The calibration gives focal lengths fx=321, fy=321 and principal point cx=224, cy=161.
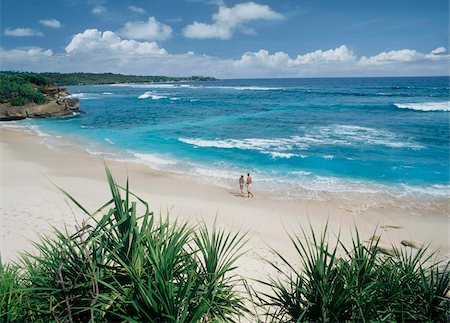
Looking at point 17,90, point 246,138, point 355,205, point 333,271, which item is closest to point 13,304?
point 333,271

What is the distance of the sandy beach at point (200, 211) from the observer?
34.4ft

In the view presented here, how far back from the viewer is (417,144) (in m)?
26.2

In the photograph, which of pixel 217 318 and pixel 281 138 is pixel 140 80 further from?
pixel 217 318

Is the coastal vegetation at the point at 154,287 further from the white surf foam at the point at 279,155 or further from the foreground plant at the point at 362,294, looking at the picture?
the white surf foam at the point at 279,155

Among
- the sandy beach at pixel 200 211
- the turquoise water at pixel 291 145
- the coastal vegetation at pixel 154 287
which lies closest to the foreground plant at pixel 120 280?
the coastal vegetation at pixel 154 287

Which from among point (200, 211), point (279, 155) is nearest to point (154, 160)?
point (279, 155)

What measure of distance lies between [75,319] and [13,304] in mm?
816

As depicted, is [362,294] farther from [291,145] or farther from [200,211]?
[291,145]

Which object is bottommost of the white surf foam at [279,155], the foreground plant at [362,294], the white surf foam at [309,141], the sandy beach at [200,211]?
the sandy beach at [200,211]

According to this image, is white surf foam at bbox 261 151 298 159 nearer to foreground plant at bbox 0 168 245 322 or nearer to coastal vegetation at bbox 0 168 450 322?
coastal vegetation at bbox 0 168 450 322

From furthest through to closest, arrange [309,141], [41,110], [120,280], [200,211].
Result: [41,110], [309,141], [200,211], [120,280]

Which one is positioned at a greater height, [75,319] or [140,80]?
[140,80]

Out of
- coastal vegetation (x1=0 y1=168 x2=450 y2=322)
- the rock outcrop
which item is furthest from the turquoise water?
coastal vegetation (x1=0 y1=168 x2=450 y2=322)

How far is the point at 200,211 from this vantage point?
11359 mm
